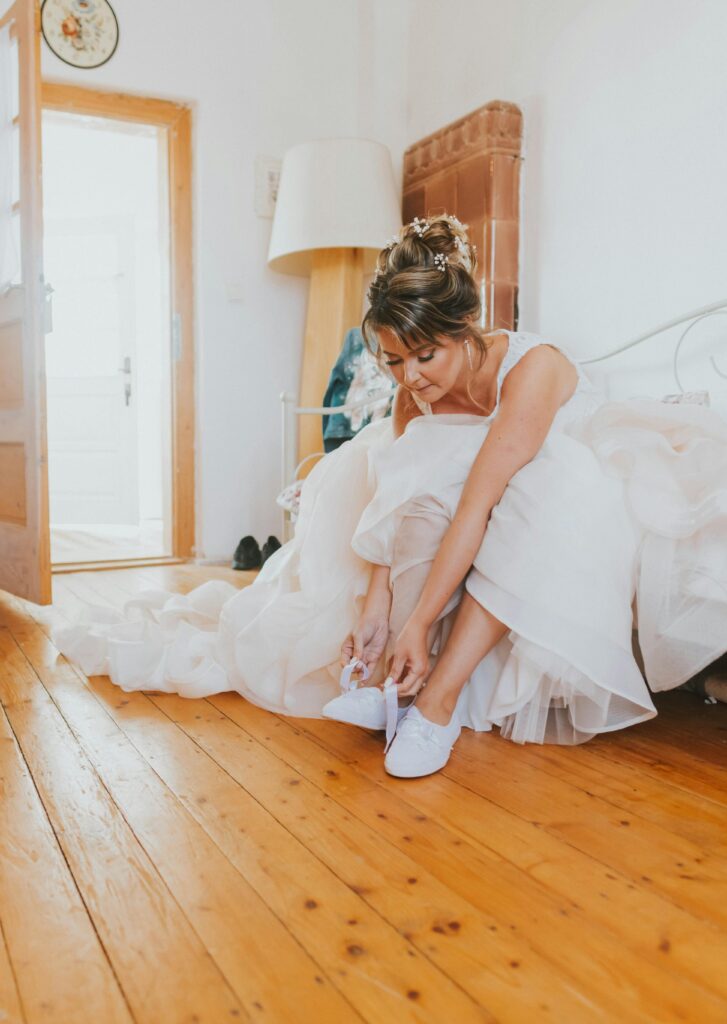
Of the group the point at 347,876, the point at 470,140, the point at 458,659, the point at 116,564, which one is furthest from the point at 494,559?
the point at 116,564

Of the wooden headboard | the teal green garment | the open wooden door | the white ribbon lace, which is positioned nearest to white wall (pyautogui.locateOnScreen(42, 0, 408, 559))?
the teal green garment

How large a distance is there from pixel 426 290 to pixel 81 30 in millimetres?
2807

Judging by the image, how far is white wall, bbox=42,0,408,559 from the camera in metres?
3.74

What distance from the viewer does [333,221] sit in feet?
11.2

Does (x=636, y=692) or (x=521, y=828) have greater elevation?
(x=636, y=692)

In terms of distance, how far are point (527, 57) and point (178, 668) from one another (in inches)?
98.1

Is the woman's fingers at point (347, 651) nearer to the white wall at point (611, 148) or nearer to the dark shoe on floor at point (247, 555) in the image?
the white wall at point (611, 148)

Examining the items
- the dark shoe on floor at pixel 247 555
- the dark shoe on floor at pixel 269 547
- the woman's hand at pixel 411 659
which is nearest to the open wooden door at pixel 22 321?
the dark shoe on floor at pixel 247 555

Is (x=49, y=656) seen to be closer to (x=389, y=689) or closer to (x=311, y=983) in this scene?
(x=389, y=689)

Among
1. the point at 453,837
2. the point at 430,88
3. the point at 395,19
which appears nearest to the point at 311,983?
the point at 453,837

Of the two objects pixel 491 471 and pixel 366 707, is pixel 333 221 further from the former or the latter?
pixel 366 707

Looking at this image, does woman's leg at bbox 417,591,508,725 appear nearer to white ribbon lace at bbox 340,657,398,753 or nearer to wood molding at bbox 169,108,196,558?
white ribbon lace at bbox 340,657,398,753

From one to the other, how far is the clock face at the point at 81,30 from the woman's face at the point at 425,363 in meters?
2.69

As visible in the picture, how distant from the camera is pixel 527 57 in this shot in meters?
3.08
